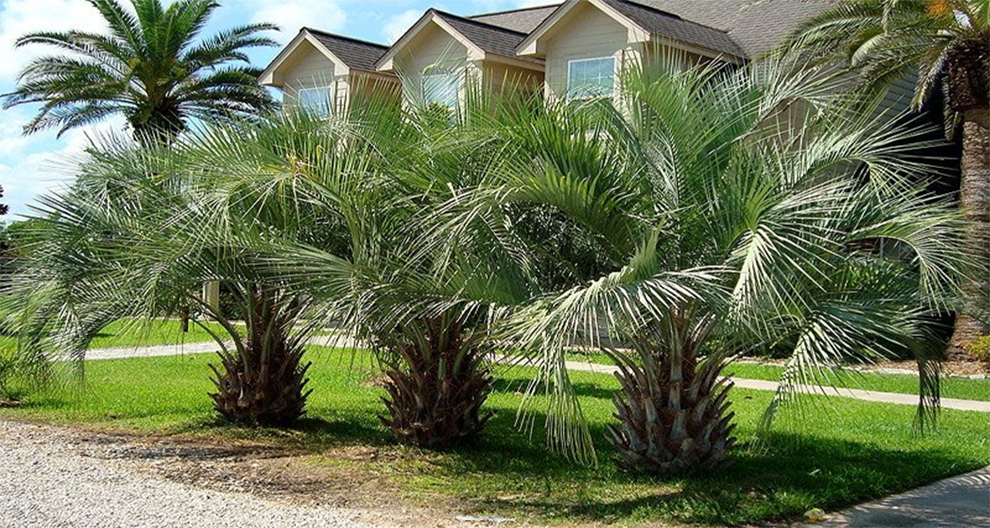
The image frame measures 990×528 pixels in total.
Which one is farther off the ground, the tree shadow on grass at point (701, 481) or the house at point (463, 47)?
the house at point (463, 47)

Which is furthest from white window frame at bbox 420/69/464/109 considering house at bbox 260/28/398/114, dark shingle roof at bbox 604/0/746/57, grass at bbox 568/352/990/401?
house at bbox 260/28/398/114

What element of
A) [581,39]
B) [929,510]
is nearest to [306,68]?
[581,39]

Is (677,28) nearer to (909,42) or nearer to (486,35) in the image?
(486,35)

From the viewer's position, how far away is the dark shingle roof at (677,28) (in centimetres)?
2033

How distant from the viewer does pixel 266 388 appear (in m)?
11.1

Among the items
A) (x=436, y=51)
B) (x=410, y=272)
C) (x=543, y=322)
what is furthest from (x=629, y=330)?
(x=436, y=51)

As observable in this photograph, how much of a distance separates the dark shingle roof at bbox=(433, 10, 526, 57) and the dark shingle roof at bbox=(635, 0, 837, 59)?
4320 millimetres

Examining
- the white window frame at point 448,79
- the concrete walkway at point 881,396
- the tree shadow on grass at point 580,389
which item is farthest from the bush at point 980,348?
the white window frame at point 448,79

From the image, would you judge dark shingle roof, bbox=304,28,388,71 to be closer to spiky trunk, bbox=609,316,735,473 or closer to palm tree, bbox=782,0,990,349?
palm tree, bbox=782,0,990,349

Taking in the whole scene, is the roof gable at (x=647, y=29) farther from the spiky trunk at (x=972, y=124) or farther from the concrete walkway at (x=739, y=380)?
the concrete walkway at (x=739, y=380)

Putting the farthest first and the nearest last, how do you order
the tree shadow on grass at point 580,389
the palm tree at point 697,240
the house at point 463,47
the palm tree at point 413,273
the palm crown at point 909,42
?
the house at point 463,47 < the palm crown at point 909,42 < the tree shadow on grass at point 580,389 < the palm tree at point 413,273 < the palm tree at point 697,240

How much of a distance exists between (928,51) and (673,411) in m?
11.6

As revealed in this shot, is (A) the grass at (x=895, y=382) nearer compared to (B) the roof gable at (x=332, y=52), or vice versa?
(A) the grass at (x=895, y=382)

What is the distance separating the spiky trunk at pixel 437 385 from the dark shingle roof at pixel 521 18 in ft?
55.2
